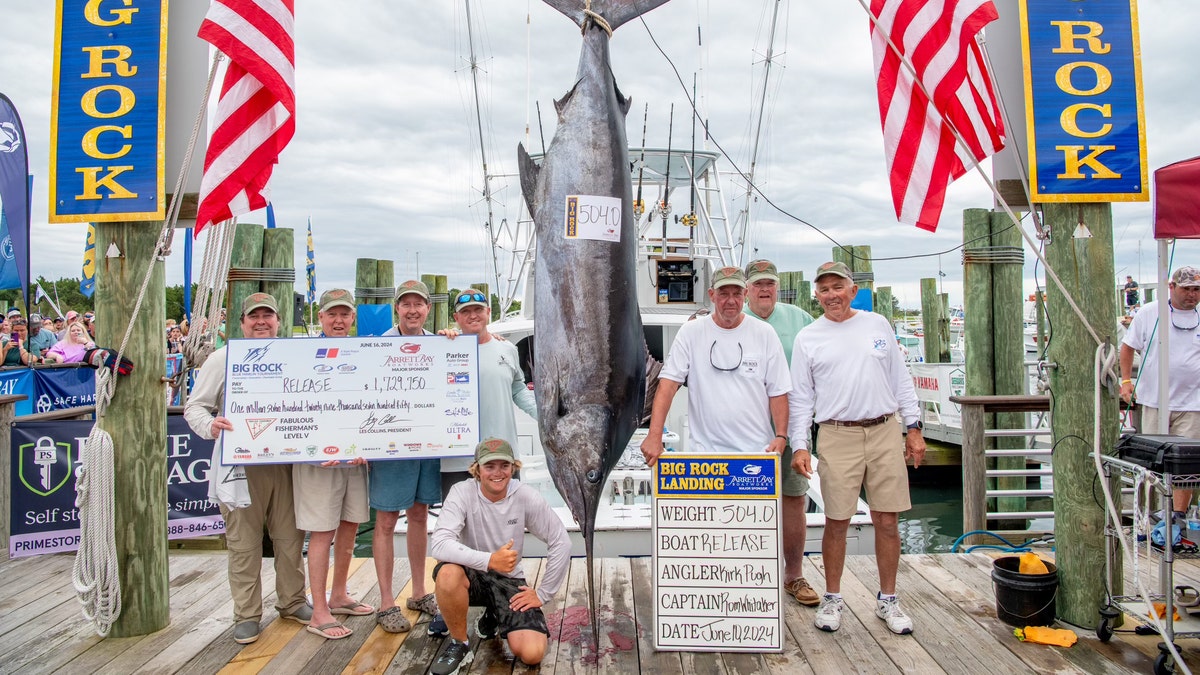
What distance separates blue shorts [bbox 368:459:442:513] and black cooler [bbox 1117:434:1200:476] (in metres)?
2.73

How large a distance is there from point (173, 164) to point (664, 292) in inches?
210

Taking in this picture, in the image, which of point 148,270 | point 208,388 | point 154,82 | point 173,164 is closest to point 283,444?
point 208,388

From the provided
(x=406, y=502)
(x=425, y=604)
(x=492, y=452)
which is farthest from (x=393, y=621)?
(x=492, y=452)

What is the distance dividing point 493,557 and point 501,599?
0.20 meters

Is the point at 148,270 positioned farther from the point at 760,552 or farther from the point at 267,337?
the point at 760,552

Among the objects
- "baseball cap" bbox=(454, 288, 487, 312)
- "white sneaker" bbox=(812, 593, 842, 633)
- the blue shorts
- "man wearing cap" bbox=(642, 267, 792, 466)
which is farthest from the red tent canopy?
the blue shorts

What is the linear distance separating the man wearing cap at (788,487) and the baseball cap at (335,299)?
1702 mm

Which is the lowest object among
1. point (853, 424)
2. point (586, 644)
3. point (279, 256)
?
point (586, 644)

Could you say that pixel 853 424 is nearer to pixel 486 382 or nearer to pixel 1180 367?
pixel 486 382

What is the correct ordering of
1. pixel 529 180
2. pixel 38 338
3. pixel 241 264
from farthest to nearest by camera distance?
pixel 38 338 < pixel 241 264 < pixel 529 180

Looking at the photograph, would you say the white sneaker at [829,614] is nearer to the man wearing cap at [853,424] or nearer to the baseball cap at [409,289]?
the man wearing cap at [853,424]

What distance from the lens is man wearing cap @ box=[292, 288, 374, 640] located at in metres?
3.15

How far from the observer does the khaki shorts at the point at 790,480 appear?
11.2ft

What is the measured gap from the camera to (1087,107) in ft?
10.3
